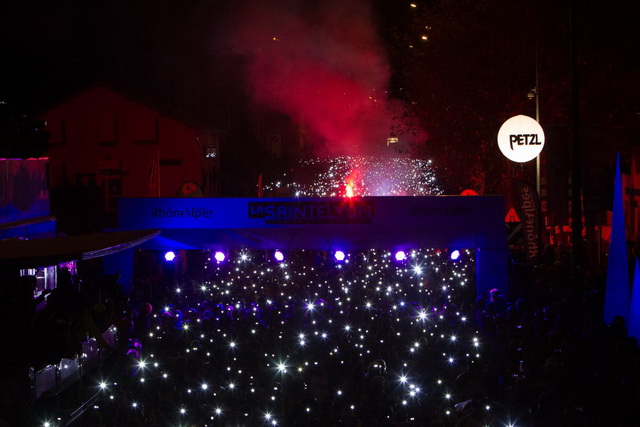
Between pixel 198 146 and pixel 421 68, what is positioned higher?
pixel 421 68

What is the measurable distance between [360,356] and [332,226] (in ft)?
14.4

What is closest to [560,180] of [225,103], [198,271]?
[198,271]

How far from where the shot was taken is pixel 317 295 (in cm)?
1509

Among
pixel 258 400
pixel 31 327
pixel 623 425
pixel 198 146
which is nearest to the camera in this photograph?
pixel 623 425

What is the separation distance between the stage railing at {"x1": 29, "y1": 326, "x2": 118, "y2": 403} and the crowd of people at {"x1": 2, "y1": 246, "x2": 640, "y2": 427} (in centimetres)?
30

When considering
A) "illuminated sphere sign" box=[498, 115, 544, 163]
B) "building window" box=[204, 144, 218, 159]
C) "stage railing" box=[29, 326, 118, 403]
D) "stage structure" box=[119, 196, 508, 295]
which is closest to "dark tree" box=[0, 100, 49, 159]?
"stage structure" box=[119, 196, 508, 295]

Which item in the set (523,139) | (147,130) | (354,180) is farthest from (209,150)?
(523,139)

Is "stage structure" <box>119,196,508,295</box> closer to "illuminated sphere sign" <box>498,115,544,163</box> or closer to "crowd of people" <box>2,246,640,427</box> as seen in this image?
"crowd of people" <box>2,246,640,427</box>

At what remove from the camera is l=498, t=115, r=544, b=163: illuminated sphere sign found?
16.7 m

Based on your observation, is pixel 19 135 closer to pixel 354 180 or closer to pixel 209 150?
pixel 209 150

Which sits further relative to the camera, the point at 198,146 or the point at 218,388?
the point at 198,146

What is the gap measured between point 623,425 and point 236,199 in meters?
8.40

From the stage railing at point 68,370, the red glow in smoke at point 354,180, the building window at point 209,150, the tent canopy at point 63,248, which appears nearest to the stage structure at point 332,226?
the tent canopy at point 63,248

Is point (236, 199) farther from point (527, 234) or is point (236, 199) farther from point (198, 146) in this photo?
point (198, 146)
